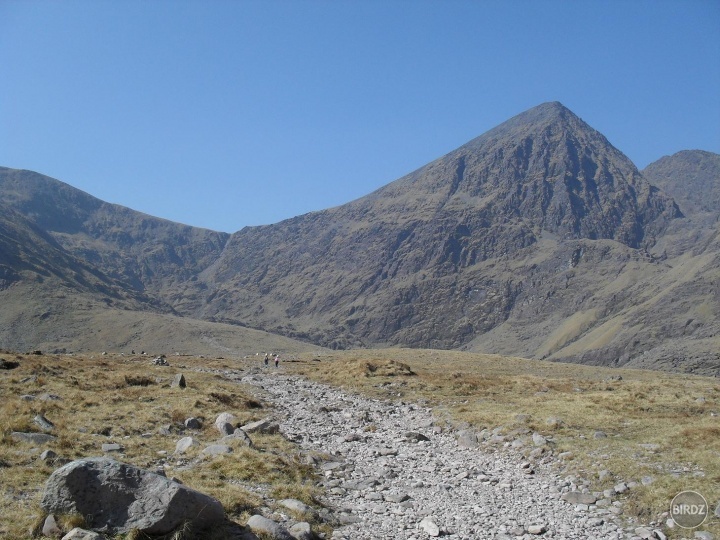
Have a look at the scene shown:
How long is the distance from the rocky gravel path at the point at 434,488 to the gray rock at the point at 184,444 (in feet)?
13.7

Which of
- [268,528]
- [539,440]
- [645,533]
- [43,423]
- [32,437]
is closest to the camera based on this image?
[268,528]

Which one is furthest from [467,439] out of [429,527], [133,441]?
[133,441]

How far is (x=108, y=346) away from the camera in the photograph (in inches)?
7362

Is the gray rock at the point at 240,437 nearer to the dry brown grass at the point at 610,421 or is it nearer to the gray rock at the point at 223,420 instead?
the gray rock at the point at 223,420

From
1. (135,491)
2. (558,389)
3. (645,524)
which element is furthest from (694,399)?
(135,491)

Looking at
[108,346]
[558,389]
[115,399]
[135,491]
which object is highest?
[558,389]

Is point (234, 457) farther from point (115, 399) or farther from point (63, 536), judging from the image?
point (115, 399)

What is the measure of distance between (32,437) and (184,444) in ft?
14.9

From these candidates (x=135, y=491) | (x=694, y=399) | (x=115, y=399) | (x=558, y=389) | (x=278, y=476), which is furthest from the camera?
(x=558, y=389)

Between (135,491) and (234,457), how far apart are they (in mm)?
6192

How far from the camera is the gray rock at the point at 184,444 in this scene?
690 inches

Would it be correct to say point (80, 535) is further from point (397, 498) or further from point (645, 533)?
point (645, 533)

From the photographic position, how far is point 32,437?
16.7m

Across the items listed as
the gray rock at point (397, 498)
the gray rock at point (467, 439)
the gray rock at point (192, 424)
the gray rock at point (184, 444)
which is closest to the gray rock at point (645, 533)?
the gray rock at point (397, 498)
